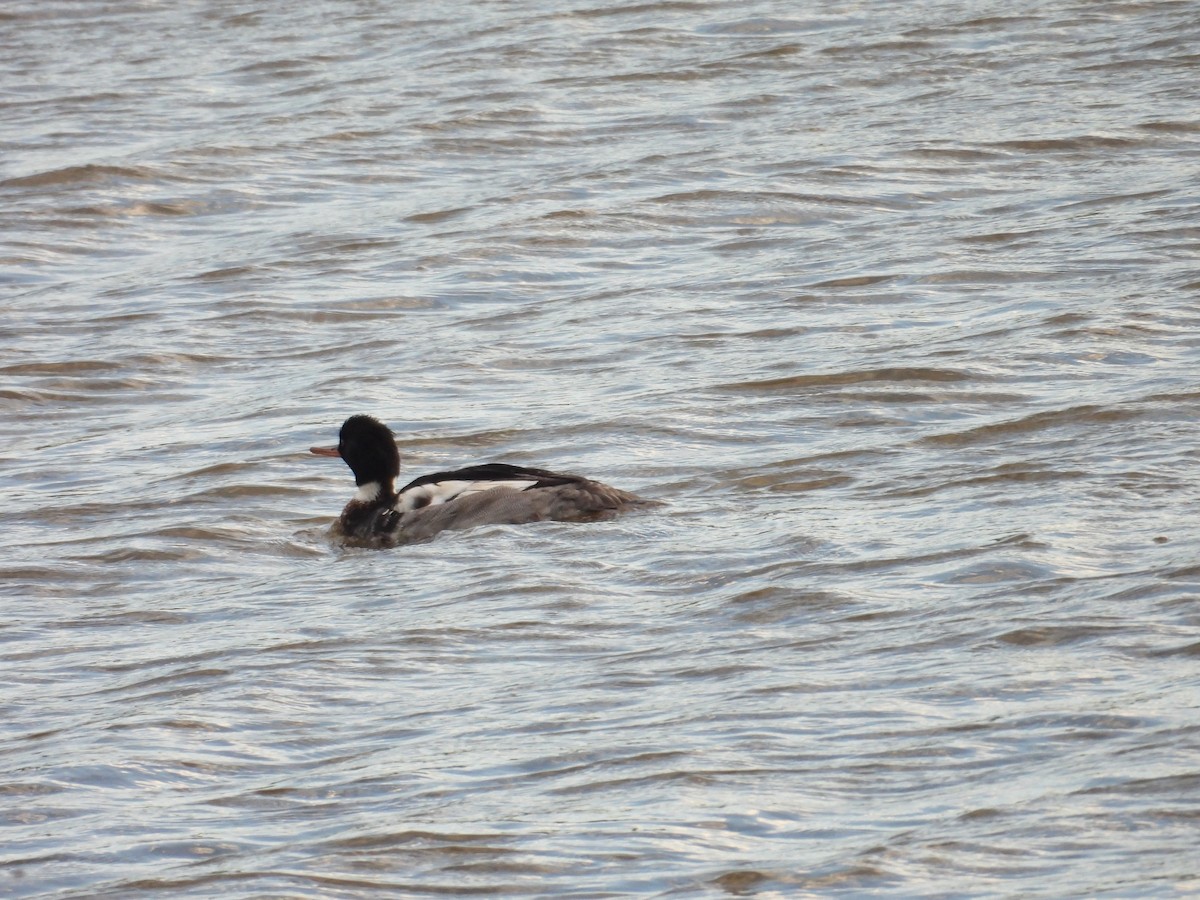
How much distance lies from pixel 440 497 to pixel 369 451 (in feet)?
2.01

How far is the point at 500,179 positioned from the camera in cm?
1856

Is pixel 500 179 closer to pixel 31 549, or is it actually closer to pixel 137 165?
pixel 137 165

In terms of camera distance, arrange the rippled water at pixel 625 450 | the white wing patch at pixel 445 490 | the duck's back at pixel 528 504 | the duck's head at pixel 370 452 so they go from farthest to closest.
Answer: the duck's head at pixel 370 452 < the white wing patch at pixel 445 490 < the duck's back at pixel 528 504 < the rippled water at pixel 625 450

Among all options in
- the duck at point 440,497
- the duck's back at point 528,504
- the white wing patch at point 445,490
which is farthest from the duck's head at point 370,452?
the duck's back at point 528,504

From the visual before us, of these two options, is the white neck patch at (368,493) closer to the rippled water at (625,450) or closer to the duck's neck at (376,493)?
the duck's neck at (376,493)

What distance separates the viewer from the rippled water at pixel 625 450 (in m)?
6.46

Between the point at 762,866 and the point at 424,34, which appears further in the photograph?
the point at 424,34

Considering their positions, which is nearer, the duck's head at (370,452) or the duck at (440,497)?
the duck at (440,497)

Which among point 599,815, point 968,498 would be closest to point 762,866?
point 599,815

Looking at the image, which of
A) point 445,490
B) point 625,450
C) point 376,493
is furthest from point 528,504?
point 625,450

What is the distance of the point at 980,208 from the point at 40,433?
21.0 ft

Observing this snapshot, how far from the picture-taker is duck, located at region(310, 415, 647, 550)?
10.1 metres

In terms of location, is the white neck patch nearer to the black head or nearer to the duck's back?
the black head

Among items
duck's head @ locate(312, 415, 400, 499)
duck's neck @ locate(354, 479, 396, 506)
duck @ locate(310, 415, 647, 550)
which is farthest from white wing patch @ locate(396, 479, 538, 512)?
duck's head @ locate(312, 415, 400, 499)
